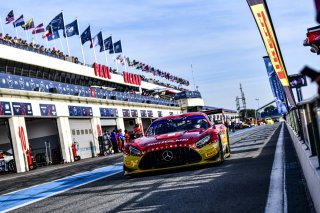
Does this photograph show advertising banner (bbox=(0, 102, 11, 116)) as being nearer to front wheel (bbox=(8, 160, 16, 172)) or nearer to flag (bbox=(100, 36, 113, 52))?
front wheel (bbox=(8, 160, 16, 172))

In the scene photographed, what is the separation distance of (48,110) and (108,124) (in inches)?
485

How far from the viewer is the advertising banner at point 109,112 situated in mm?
39112

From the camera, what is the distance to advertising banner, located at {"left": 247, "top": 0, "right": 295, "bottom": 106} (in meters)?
11.0

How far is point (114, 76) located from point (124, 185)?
48551mm

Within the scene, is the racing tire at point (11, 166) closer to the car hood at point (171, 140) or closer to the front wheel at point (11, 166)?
the front wheel at point (11, 166)

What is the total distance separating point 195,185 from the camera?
22.0 ft

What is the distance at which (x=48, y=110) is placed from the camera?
2906 cm

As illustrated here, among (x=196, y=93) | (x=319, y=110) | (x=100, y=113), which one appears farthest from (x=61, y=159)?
(x=196, y=93)

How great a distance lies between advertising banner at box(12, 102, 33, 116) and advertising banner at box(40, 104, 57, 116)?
1.43 metres

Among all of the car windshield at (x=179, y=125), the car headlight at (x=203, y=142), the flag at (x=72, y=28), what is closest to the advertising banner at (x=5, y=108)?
A: the car windshield at (x=179, y=125)

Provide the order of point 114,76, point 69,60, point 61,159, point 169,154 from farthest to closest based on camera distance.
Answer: point 114,76 < point 69,60 < point 61,159 < point 169,154

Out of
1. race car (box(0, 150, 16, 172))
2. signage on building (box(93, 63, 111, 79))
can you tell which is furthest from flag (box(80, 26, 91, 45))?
race car (box(0, 150, 16, 172))

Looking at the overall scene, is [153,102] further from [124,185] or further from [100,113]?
[124,185]

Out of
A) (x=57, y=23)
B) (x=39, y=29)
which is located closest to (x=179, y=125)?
(x=39, y=29)
